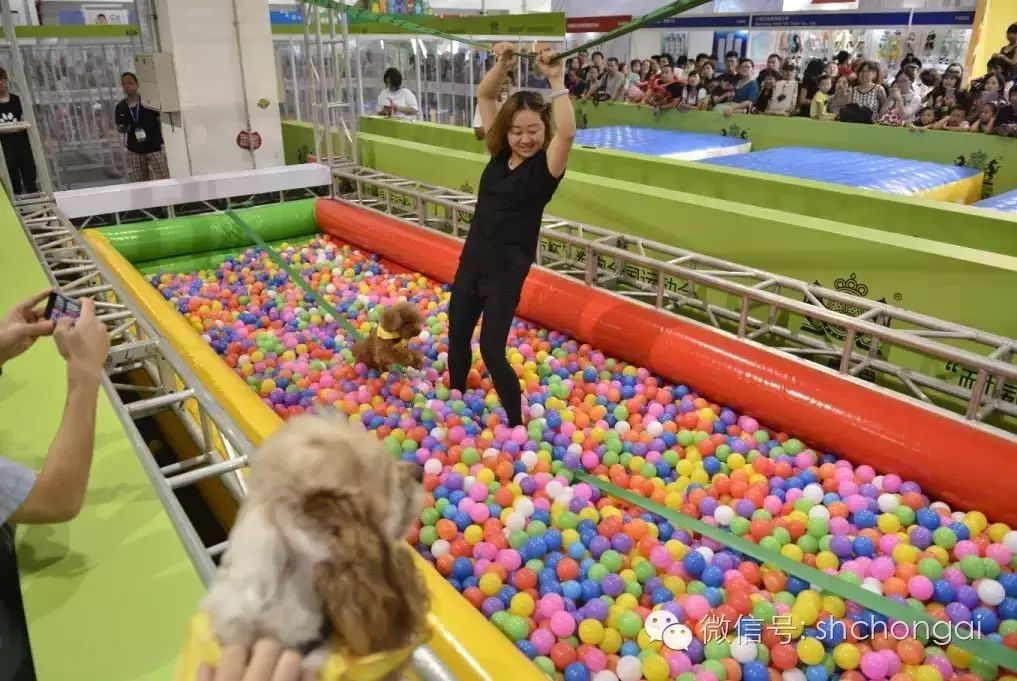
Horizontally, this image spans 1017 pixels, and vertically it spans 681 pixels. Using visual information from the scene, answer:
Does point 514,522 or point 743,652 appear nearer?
point 743,652

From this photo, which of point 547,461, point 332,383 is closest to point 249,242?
point 332,383

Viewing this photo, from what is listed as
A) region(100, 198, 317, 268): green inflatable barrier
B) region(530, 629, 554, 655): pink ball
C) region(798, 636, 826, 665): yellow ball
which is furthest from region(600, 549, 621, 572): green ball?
region(100, 198, 317, 268): green inflatable barrier

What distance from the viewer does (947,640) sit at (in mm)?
2016

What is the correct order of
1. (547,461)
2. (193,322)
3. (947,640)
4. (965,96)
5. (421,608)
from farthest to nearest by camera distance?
(965,96) < (193,322) < (547,461) < (947,640) < (421,608)

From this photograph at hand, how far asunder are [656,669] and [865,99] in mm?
6633

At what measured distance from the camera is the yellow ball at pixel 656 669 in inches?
78.7

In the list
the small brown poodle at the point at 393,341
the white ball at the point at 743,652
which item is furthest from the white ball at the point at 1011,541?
the small brown poodle at the point at 393,341

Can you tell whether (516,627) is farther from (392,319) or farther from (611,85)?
(611,85)

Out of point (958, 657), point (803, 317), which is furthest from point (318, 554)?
point (803, 317)

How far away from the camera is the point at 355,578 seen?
2.70 feet

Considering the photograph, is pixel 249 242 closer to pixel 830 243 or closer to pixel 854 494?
pixel 830 243

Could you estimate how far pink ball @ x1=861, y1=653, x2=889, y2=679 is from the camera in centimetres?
198

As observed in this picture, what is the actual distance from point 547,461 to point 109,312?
1825 mm

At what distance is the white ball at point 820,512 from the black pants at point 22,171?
21.2ft
